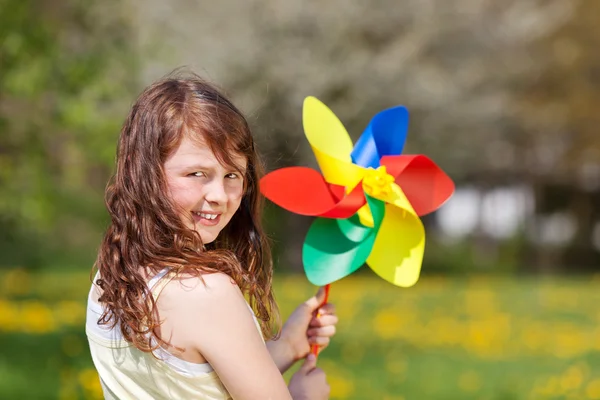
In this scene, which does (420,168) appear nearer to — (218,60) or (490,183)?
(218,60)

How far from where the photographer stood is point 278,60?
10.9m

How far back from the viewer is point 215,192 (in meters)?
1.61

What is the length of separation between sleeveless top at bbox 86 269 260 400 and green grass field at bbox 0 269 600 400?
91.0 inches

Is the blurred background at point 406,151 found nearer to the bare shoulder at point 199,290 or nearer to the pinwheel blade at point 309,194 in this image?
the pinwheel blade at point 309,194

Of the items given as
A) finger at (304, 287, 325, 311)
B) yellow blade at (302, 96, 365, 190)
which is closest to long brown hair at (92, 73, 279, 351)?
finger at (304, 287, 325, 311)

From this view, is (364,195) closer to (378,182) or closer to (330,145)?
(378,182)

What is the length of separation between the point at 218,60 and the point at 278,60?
780 millimetres

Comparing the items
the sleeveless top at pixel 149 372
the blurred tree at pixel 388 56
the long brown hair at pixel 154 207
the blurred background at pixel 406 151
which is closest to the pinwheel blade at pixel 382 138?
the blurred background at pixel 406 151

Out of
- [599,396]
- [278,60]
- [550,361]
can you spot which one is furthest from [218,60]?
[599,396]

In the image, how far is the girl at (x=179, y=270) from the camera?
146 cm

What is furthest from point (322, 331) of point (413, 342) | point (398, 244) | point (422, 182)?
point (413, 342)

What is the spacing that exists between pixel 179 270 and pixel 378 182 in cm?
77

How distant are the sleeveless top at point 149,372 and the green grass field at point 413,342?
91.0 inches

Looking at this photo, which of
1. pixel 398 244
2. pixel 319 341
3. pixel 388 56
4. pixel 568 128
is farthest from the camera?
pixel 568 128
